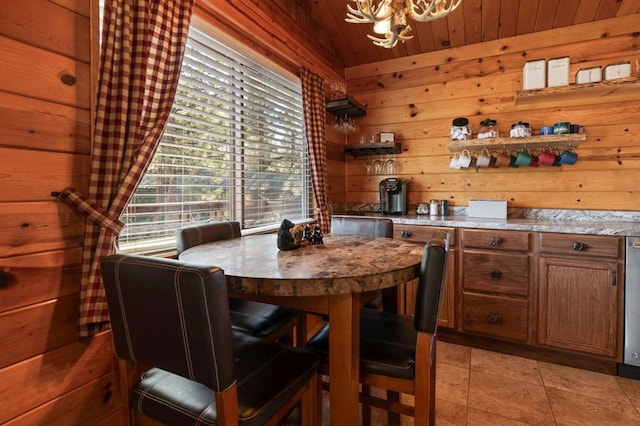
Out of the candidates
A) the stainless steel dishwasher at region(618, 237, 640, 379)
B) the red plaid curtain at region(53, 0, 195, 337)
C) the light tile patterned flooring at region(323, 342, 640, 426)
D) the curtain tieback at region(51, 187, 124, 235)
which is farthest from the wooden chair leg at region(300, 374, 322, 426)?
the stainless steel dishwasher at region(618, 237, 640, 379)

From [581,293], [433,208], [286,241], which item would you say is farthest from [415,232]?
[286,241]

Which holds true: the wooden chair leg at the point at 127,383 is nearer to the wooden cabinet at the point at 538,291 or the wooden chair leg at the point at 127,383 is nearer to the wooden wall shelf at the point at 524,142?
the wooden cabinet at the point at 538,291

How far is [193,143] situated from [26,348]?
1.10 meters

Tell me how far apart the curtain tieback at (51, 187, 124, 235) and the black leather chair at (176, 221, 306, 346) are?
332 millimetres

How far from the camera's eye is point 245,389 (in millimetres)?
921

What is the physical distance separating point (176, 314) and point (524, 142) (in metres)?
2.69

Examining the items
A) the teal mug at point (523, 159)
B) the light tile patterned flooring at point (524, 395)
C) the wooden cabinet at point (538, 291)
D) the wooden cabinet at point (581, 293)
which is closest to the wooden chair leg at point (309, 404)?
the light tile patterned flooring at point (524, 395)

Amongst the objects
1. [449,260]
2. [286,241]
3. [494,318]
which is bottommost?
[494,318]

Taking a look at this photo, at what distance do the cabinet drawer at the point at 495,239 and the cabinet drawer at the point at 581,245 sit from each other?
0.37ft

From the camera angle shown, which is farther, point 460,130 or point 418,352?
point 460,130

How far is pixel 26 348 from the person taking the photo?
106 cm

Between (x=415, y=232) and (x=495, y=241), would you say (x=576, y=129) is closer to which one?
(x=495, y=241)

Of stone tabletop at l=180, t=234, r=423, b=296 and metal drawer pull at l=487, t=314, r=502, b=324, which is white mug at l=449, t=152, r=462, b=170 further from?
stone tabletop at l=180, t=234, r=423, b=296

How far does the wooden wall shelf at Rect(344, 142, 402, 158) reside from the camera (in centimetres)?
306
